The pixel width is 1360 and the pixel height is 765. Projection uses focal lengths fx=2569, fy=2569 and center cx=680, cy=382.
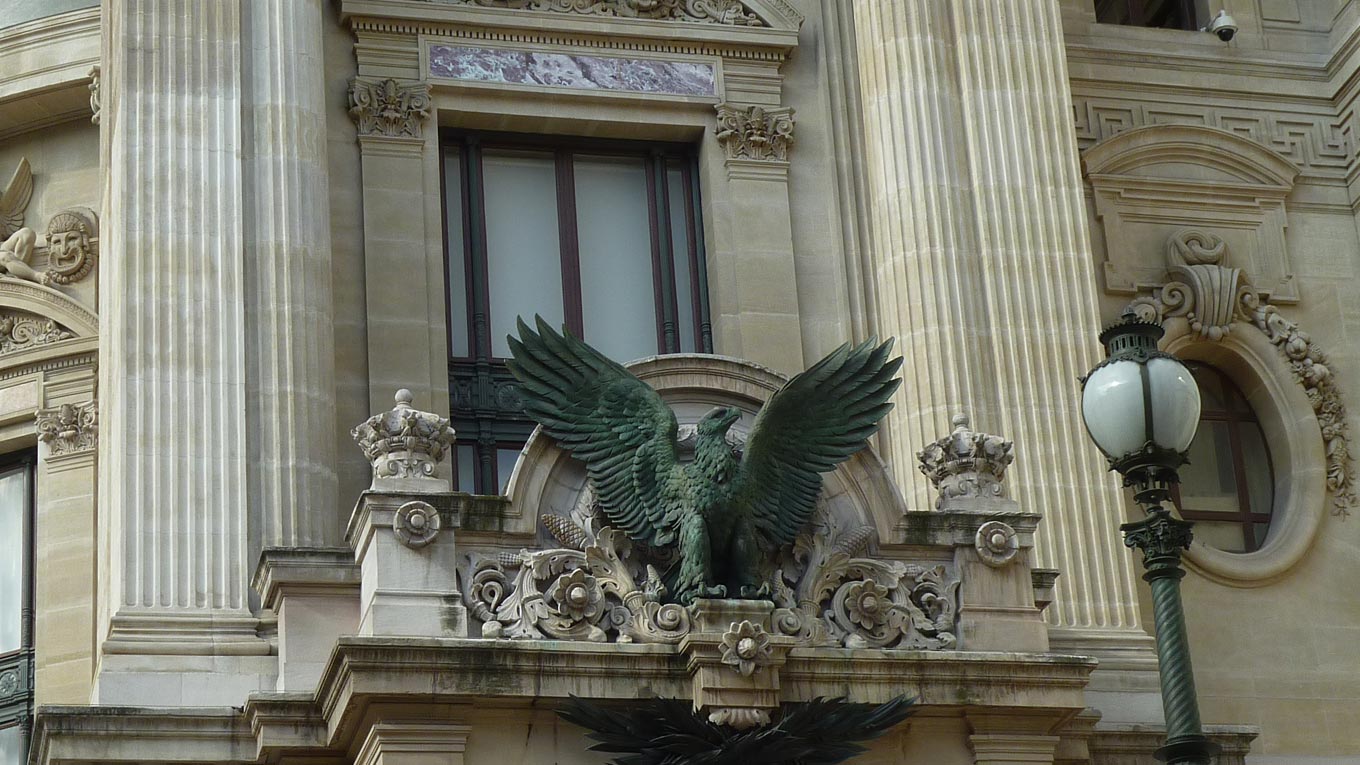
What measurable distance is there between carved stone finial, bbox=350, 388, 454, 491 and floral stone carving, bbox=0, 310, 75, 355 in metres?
10.5

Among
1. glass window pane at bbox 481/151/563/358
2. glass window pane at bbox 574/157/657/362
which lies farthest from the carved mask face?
glass window pane at bbox 574/157/657/362

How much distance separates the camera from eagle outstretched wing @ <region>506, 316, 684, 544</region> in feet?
61.3

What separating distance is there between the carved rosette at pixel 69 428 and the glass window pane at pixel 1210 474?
11.3 meters

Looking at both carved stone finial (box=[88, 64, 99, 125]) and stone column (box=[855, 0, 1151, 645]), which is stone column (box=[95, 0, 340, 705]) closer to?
stone column (box=[855, 0, 1151, 645])

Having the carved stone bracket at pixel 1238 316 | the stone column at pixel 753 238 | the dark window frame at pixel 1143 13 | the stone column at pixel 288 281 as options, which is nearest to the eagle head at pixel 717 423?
the stone column at pixel 288 281

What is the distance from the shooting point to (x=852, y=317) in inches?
906

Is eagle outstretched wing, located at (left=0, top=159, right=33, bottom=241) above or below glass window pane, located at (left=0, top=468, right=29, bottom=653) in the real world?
above

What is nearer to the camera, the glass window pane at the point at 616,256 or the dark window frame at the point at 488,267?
the dark window frame at the point at 488,267

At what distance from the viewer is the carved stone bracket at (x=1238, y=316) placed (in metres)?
25.1

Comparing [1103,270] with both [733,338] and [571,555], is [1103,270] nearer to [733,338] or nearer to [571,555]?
[733,338]

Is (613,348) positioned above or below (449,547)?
above

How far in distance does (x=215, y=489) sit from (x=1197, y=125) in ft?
37.3

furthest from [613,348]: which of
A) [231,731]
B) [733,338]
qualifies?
[231,731]

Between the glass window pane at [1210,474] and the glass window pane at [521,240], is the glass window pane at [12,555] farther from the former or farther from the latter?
the glass window pane at [1210,474]
